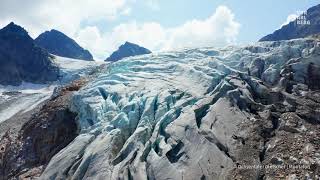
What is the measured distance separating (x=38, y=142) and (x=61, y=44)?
433 feet

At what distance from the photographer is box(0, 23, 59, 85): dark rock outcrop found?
119 meters

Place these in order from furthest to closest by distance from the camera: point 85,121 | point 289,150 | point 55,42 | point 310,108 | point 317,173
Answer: point 55,42 < point 85,121 < point 310,108 < point 289,150 < point 317,173

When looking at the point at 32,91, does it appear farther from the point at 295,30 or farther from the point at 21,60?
the point at 295,30

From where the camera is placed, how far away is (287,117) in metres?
33.2

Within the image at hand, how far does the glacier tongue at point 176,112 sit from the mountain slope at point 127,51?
11006 centimetres

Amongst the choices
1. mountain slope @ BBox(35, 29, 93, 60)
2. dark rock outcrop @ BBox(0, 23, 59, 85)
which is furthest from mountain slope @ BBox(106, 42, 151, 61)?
dark rock outcrop @ BBox(0, 23, 59, 85)

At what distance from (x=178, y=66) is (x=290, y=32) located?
3767 inches

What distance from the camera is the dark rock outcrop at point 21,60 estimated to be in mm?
119250

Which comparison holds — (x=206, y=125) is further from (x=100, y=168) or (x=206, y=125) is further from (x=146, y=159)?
(x=100, y=168)

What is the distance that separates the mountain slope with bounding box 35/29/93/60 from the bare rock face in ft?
408

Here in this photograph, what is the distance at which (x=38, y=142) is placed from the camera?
40188mm

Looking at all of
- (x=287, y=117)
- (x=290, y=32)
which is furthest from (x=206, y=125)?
(x=290, y=32)

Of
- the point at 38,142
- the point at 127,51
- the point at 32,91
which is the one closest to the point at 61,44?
the point at 127,51

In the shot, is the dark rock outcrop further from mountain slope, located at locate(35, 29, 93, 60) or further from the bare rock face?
the bare rock face
